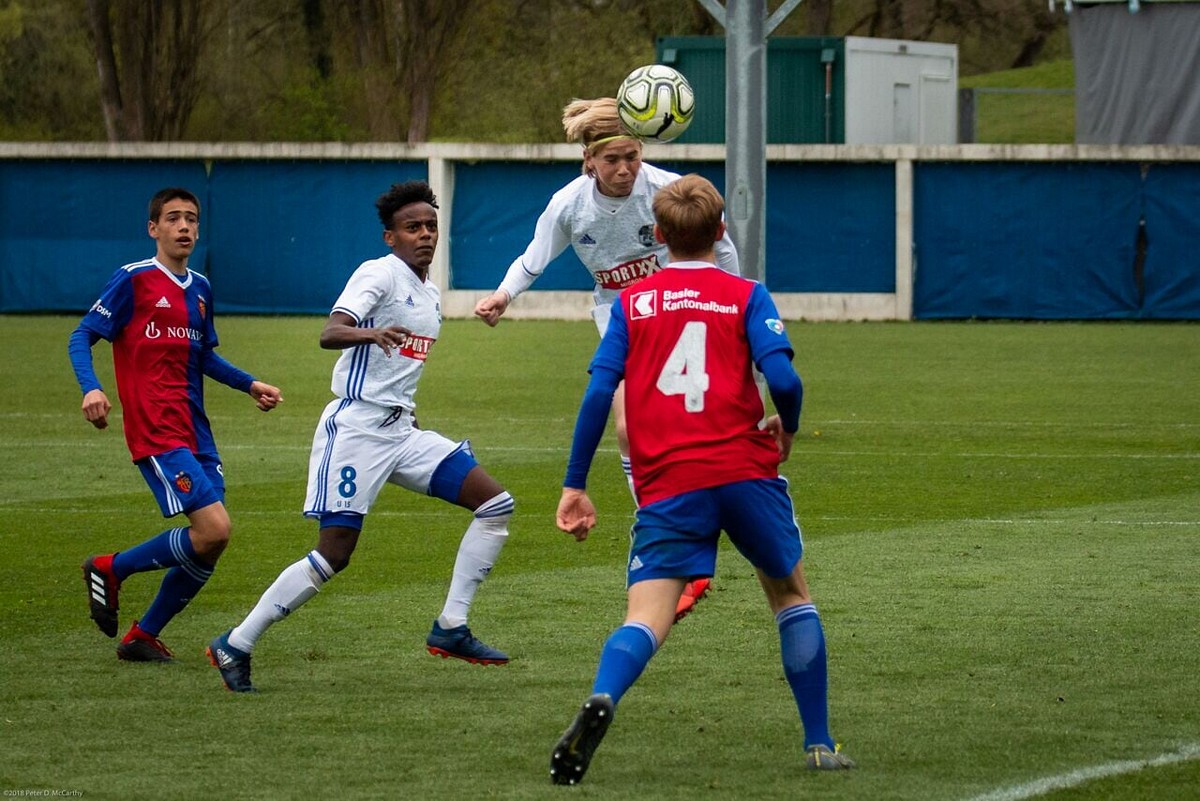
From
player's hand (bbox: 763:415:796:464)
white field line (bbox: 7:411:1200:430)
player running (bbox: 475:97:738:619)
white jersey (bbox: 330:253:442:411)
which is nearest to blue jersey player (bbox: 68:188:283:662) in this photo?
white jersey (bbox: 330:253:442:411)

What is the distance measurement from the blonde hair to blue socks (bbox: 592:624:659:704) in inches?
134

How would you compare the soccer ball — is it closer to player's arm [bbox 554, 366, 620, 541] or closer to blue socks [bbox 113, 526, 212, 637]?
blue socks [bbox 113, 526, 212, 637]

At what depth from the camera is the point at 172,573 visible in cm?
741

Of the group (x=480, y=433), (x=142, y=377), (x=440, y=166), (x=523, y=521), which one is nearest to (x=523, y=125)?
(x=440, y=166)

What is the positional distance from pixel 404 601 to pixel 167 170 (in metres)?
25.0

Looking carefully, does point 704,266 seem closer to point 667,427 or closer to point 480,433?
point 667,427

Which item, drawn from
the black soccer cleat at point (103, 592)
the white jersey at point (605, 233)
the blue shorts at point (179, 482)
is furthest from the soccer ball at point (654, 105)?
the black soccer cleat at point (103, 592)

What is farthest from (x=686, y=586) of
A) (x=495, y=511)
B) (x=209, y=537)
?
Answer: (x=209, y=537)

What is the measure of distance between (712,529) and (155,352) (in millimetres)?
3015

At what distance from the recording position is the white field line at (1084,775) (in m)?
5.20

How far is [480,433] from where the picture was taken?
16.0 metres

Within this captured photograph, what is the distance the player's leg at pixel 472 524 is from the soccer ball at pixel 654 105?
8.21ft

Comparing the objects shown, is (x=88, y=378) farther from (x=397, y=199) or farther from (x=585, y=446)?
(x=585, y=446)

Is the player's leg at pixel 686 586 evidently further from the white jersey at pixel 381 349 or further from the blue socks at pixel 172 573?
the blue socks at pixel 172 573
